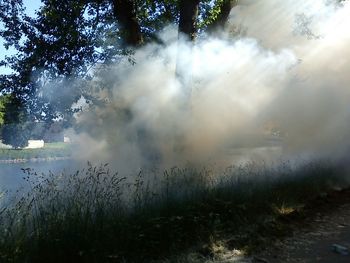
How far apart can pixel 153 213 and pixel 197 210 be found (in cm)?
86

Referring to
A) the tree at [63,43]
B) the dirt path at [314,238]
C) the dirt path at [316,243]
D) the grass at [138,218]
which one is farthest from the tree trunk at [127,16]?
the dirt path at [316,243]

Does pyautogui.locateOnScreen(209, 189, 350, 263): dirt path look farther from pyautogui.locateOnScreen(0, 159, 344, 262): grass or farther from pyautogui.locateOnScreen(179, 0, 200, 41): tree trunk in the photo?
pyautogui.locateOnScreen(179, 0, 200, 41): tree trunk

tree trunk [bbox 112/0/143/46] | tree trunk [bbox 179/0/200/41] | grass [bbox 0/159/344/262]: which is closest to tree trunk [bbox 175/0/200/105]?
tree trunk [bbox 179/0/200/41]

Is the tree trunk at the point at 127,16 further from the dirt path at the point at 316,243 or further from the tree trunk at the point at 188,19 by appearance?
the dirt path at the point at 316,243

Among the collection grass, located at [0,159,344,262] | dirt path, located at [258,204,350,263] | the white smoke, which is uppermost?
the white smoke

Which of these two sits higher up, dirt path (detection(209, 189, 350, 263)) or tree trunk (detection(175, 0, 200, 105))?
tree trunk (detection(175, 0, 200, 105))

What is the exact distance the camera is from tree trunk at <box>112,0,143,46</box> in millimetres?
14859

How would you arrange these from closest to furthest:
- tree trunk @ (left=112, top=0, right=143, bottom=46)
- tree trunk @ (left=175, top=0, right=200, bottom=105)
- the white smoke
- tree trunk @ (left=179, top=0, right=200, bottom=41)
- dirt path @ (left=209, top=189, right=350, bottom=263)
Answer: dirt path @ (left=209, top=189, right=350, bottom=263) → tree trunk @ (left=175, top=0, right=200, bottom=105) → tree trunk @ (left=179, top=0, right=200, bottom=41) → the white smoke → tree trunk @ (left=112, top=0, right=143, bottom=46)

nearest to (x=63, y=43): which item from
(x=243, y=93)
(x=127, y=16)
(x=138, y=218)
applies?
(x=127, y=16)

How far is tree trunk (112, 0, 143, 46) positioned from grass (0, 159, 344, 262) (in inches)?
269

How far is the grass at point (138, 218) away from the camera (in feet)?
19.0

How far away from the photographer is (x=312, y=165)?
1279cm

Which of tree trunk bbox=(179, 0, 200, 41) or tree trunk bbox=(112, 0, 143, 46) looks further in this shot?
tree trunk bbox=(112, 0, 143, 46)

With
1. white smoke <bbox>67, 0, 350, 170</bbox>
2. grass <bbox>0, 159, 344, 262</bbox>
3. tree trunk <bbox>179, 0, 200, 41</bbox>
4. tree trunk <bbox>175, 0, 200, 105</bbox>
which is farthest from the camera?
white smoke <bbox>67, 0, 350, 170</bbox>
